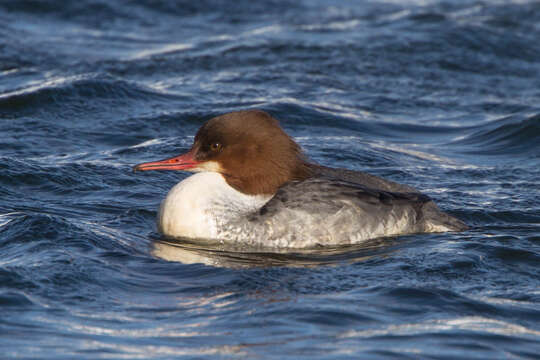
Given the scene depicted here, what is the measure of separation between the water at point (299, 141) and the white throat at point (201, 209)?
0.53 feet

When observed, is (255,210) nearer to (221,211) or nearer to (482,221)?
(221,211)

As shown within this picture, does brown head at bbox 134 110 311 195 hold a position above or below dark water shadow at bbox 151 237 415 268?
above

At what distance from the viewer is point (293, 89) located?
1355cm

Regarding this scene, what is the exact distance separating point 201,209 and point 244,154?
22.9 inches

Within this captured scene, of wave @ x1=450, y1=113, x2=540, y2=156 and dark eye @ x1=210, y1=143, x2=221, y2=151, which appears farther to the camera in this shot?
wave @ x1=450, y1=113, x2=540, y2=156

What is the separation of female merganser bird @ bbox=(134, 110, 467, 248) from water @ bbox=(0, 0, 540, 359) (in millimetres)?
178

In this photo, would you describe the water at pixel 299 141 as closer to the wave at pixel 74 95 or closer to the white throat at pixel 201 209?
the wave at pixel 74 95

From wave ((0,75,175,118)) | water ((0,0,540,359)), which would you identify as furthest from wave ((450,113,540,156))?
wave ((0,75,175,118))

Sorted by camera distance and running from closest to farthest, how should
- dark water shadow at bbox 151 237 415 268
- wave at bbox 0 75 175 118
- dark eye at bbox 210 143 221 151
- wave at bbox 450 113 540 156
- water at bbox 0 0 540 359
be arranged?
water at bbox 0 0 540 359, dark water shadow at bbox 151 237 415 268, dark eye at bbox 210 143 221 151, wave at bbox 450 113 540 156, wave at bbox 0 75 175 118

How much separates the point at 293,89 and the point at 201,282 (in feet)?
23.9

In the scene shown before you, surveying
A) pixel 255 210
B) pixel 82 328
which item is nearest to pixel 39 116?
pixel 255 210

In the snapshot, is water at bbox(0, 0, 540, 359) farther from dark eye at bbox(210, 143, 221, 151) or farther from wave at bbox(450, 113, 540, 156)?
dark eye at bbox(210, 143, 221, 151)

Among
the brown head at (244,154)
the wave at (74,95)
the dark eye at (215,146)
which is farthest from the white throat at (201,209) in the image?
the wave at (74,95)

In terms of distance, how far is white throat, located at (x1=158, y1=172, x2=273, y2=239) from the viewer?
757 cm
